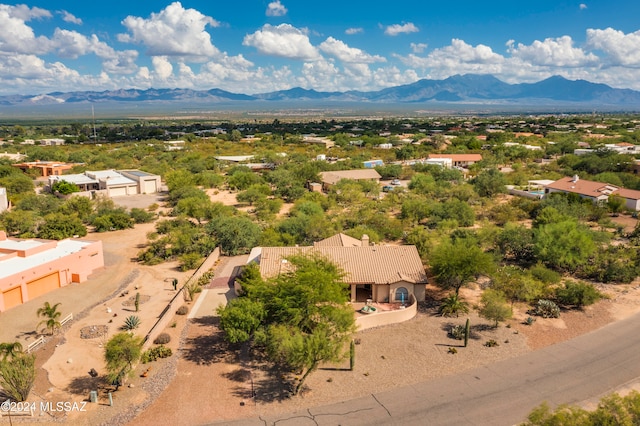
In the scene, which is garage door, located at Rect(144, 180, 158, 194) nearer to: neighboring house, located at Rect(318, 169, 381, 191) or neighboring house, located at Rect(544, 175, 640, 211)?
neighboring house, located at Rect(318, 169, 381, 191)

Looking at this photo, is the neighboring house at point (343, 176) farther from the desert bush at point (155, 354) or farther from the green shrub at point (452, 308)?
the desert bush at point (155, 354)

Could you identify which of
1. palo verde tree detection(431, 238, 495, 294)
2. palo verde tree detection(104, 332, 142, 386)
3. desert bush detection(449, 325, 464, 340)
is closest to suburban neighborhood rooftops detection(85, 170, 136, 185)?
palo verde tree detection(104, 332, 142, 386)

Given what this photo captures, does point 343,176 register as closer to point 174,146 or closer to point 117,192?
point 117,192

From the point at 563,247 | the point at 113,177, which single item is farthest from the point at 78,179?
the point at 563,247

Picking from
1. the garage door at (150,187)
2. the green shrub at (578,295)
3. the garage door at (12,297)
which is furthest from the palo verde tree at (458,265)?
the garage door at (150,187)

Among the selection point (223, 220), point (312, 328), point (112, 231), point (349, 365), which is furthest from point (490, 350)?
point (112, 231)
